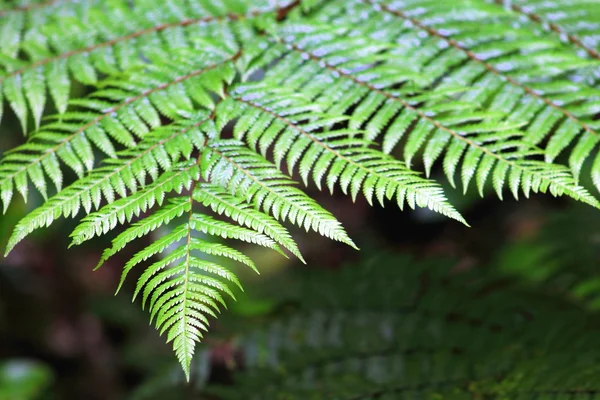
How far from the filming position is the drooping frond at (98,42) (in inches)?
64.4

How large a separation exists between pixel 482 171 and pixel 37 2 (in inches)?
76.1

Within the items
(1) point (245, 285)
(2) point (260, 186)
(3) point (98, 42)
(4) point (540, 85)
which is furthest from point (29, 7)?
(4) point (540, 85)

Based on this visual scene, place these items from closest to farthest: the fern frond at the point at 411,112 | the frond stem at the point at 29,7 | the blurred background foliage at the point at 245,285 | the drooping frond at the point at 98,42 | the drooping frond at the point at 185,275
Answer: the drooping frond at the point at 185,275 < the fern frond at the point at 411,112 < the drooping frond at the point at 98,42 < the frond stem at the point at 29,7 < the blurred background foliage at the point at 245,285

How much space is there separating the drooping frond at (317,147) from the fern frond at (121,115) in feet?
0.38

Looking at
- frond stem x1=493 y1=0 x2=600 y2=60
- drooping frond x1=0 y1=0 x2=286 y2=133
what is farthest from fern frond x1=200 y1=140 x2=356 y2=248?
frond stem x1=493 y1=0 x2=600 y2=60

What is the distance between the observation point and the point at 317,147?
1.41 meters

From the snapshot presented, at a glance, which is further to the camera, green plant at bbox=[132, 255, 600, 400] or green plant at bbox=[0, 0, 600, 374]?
green plant at bbox=[132, 255, 600, 400]

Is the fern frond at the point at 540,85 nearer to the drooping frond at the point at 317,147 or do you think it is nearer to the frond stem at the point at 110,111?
the drooping frond at the point at 317,147

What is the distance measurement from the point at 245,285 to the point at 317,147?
1.86 metres

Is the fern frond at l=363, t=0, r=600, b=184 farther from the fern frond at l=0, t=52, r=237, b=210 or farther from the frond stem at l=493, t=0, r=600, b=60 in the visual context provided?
the fern frond at l=0, t=52, r=237, b=210

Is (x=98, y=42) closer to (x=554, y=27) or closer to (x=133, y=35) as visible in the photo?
(x=133, y=35)

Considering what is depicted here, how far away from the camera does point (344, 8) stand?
1782mm

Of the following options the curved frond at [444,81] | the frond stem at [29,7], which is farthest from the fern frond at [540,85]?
the frond stem at [29,7]

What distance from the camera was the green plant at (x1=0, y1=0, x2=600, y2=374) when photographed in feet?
4.17
